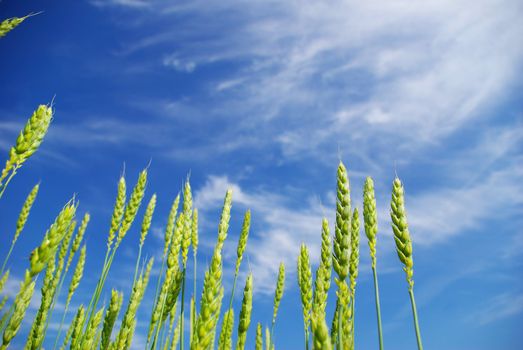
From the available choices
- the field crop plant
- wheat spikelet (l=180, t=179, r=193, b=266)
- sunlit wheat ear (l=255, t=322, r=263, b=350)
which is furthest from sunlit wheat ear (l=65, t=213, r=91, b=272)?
sunlit wheat ear (l=255, t=322, r=263, b=350)

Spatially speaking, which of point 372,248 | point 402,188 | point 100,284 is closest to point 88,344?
point 100,284

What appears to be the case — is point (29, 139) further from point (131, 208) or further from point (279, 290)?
point (279, 290)

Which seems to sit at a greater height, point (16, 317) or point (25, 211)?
point (25, 211)

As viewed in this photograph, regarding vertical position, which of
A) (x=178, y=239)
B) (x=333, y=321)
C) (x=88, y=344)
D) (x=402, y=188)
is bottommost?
(x=88, y=344)

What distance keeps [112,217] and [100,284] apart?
0.65 metres

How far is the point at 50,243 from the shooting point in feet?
5.74

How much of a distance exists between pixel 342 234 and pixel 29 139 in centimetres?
219

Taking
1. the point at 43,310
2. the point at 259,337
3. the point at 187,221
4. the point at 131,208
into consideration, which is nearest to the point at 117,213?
the point at 131,208

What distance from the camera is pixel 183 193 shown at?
399 cm

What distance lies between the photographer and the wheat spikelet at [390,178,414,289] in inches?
101

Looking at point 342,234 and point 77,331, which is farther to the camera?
point 77,331

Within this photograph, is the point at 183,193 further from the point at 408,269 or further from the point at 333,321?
the point at 408,269

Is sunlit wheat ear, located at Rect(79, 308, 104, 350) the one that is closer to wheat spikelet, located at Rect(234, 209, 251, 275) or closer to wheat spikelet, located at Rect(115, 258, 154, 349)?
wheat spikelet, located at Rect(115, 258, 154, 349)

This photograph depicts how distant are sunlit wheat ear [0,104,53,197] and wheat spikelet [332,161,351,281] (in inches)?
82.7
